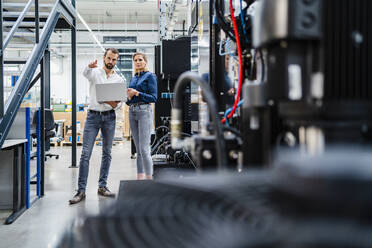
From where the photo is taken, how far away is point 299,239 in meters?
0.21

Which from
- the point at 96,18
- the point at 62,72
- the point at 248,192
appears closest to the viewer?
the point at 248,192

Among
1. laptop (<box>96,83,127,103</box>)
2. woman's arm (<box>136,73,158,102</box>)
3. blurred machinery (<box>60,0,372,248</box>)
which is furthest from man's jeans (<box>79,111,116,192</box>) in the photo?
blurred machinery (<box>60,0,372,248</box>)

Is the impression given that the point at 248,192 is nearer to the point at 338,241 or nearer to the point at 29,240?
the point at 338,241

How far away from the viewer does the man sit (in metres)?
2.82

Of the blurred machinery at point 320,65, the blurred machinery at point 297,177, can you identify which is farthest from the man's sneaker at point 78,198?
the blurred machinery at point 320,65

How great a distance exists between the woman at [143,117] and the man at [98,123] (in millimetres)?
163

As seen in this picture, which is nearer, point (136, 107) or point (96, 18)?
point (136, 107)

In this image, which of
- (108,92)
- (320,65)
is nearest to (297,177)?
(320,65)

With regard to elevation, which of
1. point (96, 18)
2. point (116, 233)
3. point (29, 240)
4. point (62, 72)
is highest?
point (96, 18)

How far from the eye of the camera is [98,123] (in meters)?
2.86

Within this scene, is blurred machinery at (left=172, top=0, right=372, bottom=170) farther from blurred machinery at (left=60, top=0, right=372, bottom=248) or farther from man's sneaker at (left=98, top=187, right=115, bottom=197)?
man's sneaker at (left=98, top=187, right=115, bottom=197)

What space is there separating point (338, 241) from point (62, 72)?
11.3 metres

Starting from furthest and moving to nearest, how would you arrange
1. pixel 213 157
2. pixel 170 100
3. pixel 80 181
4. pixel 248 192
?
pixel 170 100
pixel 80 181
pixel 213 157
pixel 248 192

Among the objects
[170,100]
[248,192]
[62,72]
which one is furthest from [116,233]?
[62,72]
